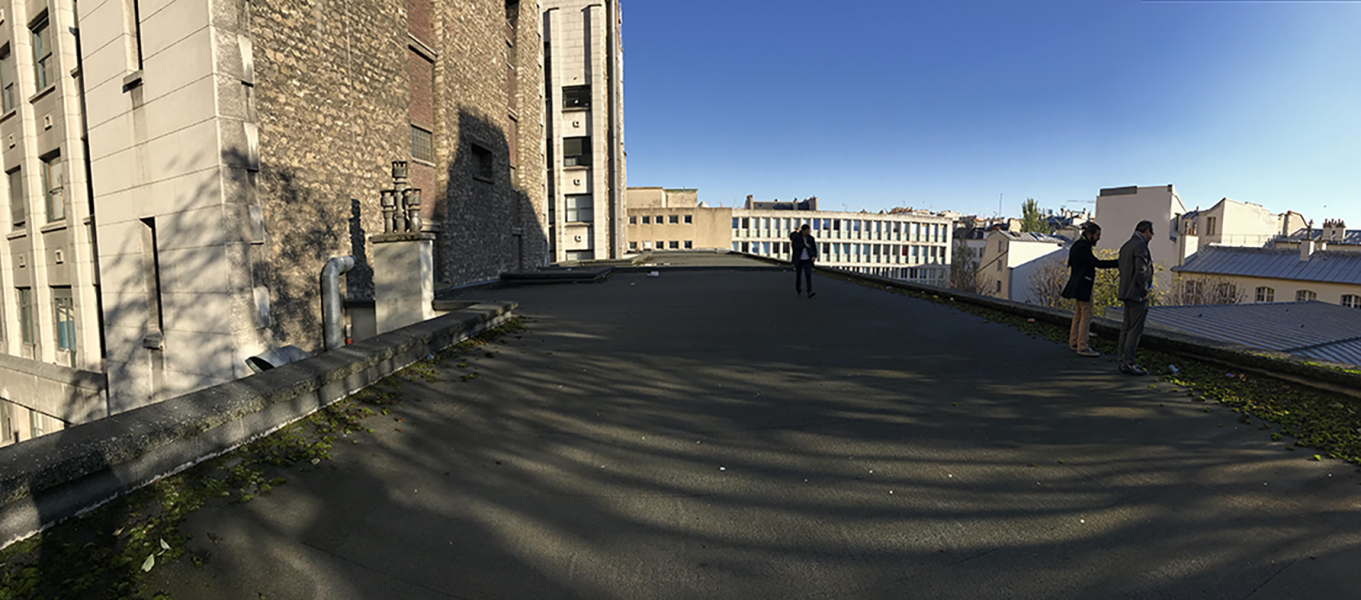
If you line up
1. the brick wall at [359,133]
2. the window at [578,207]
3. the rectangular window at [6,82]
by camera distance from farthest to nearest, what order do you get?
the window at [578,207] < the rectangular window at [6,82] < the brick wall at [359,133]

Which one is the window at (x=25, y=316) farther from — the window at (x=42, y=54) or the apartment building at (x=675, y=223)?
the apartment building at (x=675, y=223)

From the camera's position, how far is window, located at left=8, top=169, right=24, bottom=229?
53.0ft

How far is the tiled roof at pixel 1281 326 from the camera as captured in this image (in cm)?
966

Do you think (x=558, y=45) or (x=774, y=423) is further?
(x=558, y=45)

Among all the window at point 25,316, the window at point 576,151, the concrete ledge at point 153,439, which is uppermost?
the window at point 576,151

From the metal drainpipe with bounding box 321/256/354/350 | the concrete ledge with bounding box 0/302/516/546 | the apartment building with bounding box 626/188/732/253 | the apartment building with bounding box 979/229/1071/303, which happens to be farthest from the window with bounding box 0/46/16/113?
the apartment building with bounding box 979/229/1071/303

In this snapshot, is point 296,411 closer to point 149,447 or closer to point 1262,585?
point 149,447

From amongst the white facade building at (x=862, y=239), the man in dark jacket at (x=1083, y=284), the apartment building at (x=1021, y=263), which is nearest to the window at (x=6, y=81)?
the man in dark jacket at (x=1083, y=284)

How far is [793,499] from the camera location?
338 cm

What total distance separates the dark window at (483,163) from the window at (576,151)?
63.6 ft

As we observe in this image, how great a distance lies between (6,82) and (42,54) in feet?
9.53

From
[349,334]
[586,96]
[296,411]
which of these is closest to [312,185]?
[349,334]

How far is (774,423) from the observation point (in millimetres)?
4660

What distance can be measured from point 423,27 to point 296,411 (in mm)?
15673
